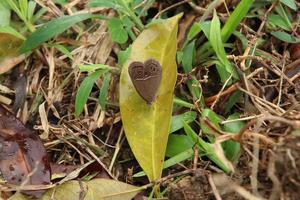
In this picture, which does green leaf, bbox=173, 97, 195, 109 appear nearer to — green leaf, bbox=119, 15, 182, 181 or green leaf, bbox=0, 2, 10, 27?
green leaf, bbox=119, 15, 182, 181

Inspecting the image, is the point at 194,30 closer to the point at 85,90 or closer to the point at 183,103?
the point at 183,103

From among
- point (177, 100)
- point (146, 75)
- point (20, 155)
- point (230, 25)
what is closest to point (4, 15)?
point (20, 155)

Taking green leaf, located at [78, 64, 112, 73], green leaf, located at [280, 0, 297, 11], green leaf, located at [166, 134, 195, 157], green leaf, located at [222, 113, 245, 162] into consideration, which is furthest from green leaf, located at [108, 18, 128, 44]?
green leaf, located at [280, 0, 297, 11]

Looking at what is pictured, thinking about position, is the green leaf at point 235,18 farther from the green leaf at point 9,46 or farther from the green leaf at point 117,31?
the green leaf at point 9,46

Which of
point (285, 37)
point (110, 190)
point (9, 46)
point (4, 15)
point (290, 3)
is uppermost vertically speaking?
point (4, 15)

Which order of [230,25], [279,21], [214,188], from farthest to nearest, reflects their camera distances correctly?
[279,21], [230,25], [214,188]

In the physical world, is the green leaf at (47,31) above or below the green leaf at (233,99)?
above

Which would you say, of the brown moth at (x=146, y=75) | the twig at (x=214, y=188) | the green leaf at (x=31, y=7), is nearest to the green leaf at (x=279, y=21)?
the brown moth at (x=146, y=75)
